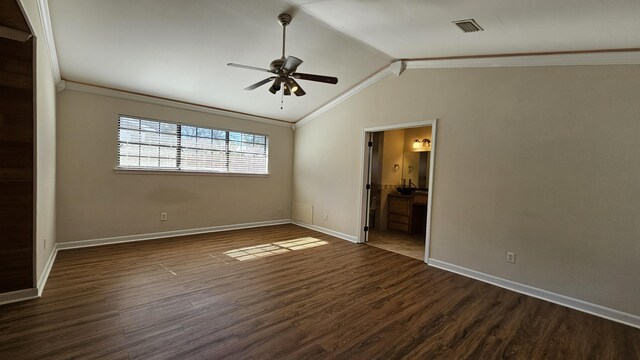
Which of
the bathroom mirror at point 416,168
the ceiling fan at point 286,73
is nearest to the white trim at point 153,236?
the bathroom mirror at point 416,168

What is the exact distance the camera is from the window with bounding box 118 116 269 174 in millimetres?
4719

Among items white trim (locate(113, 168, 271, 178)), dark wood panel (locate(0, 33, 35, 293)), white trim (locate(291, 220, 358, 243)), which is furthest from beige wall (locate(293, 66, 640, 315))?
dark wood panel (locate(0, 33, 35, 293))

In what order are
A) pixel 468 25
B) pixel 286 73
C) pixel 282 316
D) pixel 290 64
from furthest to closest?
pixel 286 73 → pixel 290 64 → pixel 468 25 → pixel 282 316

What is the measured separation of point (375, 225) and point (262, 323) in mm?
4443

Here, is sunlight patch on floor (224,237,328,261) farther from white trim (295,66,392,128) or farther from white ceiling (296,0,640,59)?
white ceiling (296,0,640,59)

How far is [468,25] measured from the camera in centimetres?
276

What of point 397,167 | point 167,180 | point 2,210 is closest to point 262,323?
point 2,210

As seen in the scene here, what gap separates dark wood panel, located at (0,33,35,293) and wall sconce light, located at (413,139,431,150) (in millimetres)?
6320

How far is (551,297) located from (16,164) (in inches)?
222

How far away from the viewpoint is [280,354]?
2.02 meters

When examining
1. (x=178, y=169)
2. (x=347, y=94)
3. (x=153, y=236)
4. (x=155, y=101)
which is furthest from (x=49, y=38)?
(x=347, y=94)

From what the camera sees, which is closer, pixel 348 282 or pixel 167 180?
pixel 348 282

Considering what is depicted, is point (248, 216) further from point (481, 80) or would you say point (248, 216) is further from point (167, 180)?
point (481, 80)

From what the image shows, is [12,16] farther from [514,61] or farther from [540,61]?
[540,61]
